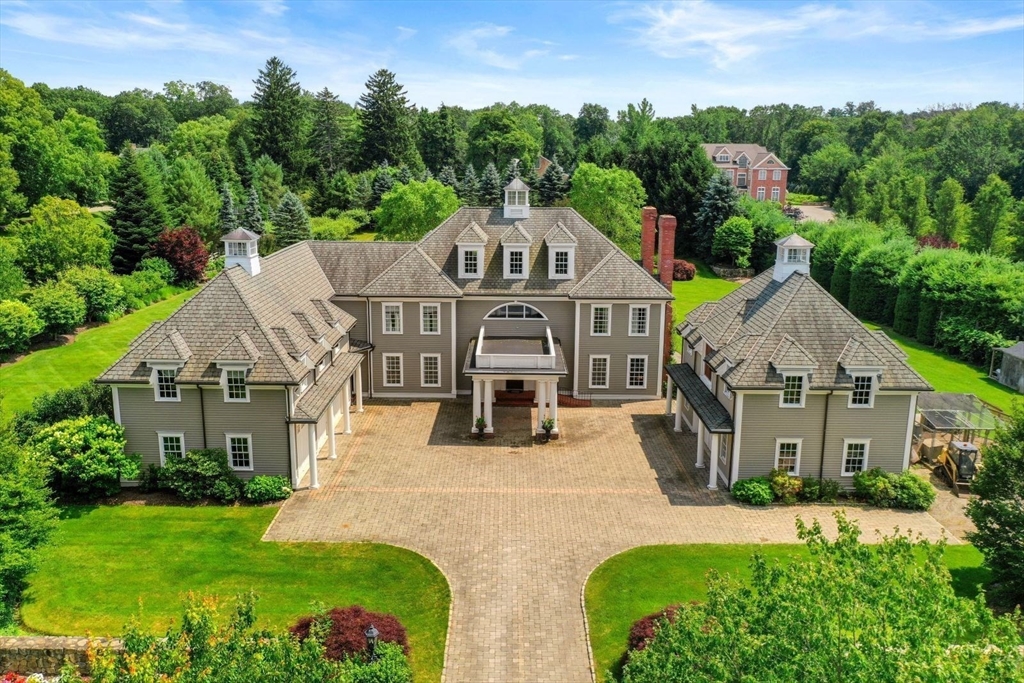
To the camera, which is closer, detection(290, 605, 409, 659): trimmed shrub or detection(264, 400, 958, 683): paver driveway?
detection(290, 605, 409, 659): trimmed shrub

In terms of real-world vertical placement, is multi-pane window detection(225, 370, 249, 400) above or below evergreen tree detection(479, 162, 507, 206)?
below

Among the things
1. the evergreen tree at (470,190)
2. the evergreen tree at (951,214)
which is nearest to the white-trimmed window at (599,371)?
the evergreen tree at (470,190)

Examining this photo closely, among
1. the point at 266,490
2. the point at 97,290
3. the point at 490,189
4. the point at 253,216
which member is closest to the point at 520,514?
the point at 266,490

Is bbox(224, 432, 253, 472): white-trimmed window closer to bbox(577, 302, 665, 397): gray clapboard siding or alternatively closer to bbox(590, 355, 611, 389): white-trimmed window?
bbox(577, 302, 665, 397): gray clapboard siding

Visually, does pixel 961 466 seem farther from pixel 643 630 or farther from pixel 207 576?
pixel 207 576

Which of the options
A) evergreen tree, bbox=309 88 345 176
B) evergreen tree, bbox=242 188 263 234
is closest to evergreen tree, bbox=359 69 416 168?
evergreen tree, bbox=309 88 345 176

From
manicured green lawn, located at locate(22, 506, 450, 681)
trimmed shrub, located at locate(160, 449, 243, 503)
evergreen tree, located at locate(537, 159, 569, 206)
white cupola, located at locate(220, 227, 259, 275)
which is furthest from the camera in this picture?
evergreen tree, located at locate(537, 159, 569, 206)

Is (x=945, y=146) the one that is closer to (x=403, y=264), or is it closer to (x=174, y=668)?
(x=403, y=264)
